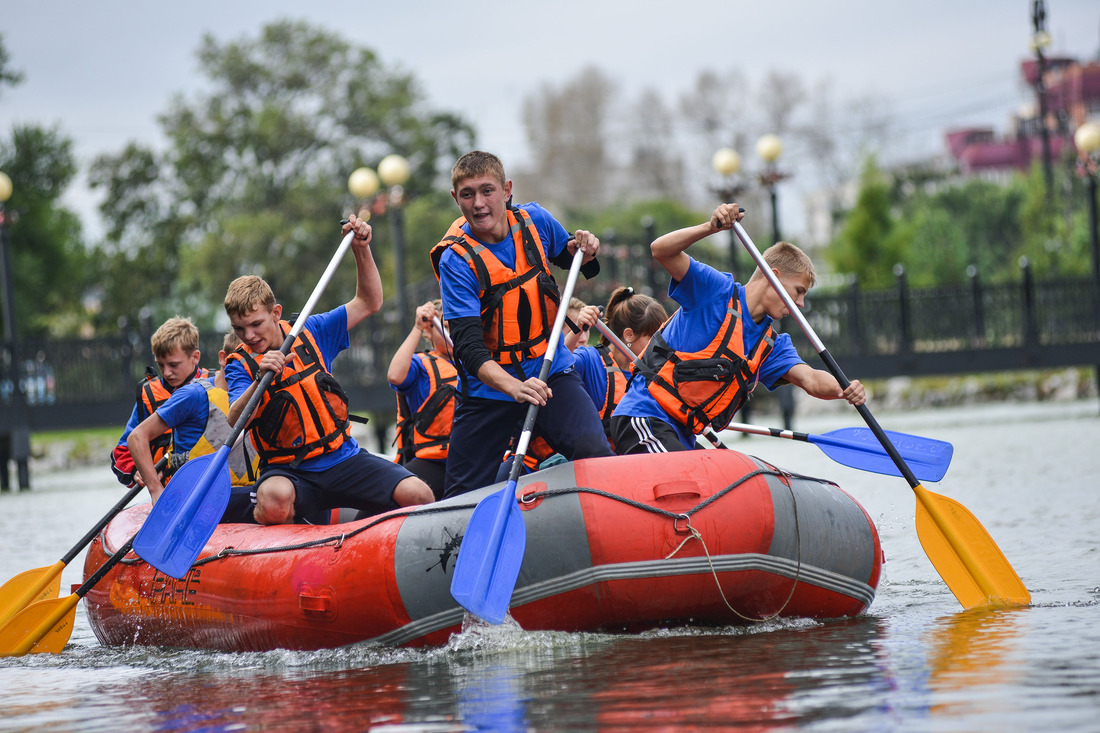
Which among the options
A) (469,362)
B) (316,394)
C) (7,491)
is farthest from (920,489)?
(7,491)

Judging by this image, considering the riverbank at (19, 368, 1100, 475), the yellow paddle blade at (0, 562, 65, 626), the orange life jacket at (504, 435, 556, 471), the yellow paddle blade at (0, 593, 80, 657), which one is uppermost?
the orange life jacket at (504, 435, 556, 471)

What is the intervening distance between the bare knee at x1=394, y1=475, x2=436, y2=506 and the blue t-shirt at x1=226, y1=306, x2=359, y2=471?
0.28 m

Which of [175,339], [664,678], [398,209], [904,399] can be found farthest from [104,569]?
[904,399]

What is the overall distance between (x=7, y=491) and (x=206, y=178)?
17373 mm

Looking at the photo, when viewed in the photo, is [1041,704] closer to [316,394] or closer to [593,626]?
[593,626]

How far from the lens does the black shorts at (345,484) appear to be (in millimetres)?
5453

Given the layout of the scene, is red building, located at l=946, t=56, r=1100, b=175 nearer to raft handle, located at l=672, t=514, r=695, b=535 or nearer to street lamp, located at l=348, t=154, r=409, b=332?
street lamp, located at l=348, t=154, r=409, b=332

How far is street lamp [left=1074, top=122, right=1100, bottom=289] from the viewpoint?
16.0 meters

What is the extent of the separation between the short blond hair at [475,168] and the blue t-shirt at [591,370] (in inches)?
53.1

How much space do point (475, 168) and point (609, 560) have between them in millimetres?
1643

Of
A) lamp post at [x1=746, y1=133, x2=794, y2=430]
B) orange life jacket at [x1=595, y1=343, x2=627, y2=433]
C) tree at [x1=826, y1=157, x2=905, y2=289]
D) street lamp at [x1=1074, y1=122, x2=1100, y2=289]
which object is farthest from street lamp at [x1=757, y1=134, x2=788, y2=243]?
orange life jacket at [x1=595, y1=343, x2=627, y2=433]

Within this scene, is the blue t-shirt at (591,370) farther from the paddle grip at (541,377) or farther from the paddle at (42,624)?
the paddle at (42,624)

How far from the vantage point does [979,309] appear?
17000mm

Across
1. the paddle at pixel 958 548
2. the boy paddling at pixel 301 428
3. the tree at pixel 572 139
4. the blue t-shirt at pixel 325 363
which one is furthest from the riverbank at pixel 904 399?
the tree at pixel 572 139
